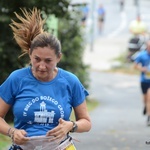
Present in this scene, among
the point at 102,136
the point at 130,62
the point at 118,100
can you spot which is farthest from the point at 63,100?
the point at 130,62

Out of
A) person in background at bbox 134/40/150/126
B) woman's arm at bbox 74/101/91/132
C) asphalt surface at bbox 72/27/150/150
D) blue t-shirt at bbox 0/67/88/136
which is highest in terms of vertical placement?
blue t-shirt at bbox 0/67/88/136

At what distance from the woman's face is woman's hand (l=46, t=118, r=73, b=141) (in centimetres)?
39

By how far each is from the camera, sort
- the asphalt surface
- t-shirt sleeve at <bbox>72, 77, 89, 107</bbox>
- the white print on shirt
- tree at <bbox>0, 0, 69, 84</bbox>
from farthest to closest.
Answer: the asphalt surface, tree at <bbox>0, 0, 69, 84</bbox>, t-shirt sleeve at <bbox>72, 77, 89, 107</bbox>, the white print on shirt

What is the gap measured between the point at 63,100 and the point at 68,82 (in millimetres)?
167

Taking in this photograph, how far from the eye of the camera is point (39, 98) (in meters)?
5.19

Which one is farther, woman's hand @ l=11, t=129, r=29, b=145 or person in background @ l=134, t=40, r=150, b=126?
person in background @ l=134, t=40, r=150, b=126

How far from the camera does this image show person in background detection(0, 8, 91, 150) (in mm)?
5148

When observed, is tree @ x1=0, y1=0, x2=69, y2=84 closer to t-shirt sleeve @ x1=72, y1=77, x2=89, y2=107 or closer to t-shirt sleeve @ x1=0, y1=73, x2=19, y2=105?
t-shirt sleeve @ x1=72, y1=77, x2=89, y2=107

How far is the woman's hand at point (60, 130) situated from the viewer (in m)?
5.06

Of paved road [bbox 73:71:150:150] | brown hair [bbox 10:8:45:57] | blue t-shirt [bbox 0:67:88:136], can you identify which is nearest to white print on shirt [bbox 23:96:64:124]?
blue t-shirt [bbox 0:67:88:136]

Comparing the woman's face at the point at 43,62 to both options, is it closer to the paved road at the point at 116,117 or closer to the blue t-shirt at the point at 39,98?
the blue t-shirt at the point at 39,98

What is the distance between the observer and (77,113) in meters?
5.41

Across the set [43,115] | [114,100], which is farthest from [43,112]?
[114,100]

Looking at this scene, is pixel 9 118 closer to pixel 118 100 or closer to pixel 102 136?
pixel 102 136
